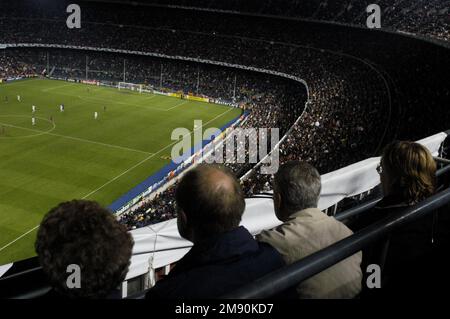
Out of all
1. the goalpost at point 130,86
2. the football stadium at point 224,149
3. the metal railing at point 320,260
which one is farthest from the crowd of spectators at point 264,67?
the metal railing at point 320,260

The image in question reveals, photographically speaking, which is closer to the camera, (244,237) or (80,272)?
(80,272)

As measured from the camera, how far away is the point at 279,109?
41.8m

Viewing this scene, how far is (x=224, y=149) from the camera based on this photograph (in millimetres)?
29922

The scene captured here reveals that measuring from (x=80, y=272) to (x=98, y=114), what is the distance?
41602 millimetres

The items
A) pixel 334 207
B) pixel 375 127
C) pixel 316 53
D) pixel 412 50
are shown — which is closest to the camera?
pixel 334 207

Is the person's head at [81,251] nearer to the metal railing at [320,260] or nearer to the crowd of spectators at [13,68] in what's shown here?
the metal railing at [320,260]

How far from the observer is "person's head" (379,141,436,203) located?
335 cm

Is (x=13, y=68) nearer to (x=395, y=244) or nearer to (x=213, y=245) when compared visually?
(x=395, y=244)

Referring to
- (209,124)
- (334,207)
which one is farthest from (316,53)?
(334,207)

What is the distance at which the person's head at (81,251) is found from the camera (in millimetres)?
2113

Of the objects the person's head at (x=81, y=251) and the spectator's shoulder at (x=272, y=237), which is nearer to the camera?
the person's head at (x=81, y=251)

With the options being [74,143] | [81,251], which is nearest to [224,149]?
[74,143]

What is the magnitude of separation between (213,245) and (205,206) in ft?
0.78

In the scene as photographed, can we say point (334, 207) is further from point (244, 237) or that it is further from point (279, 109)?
point (279, 109)
